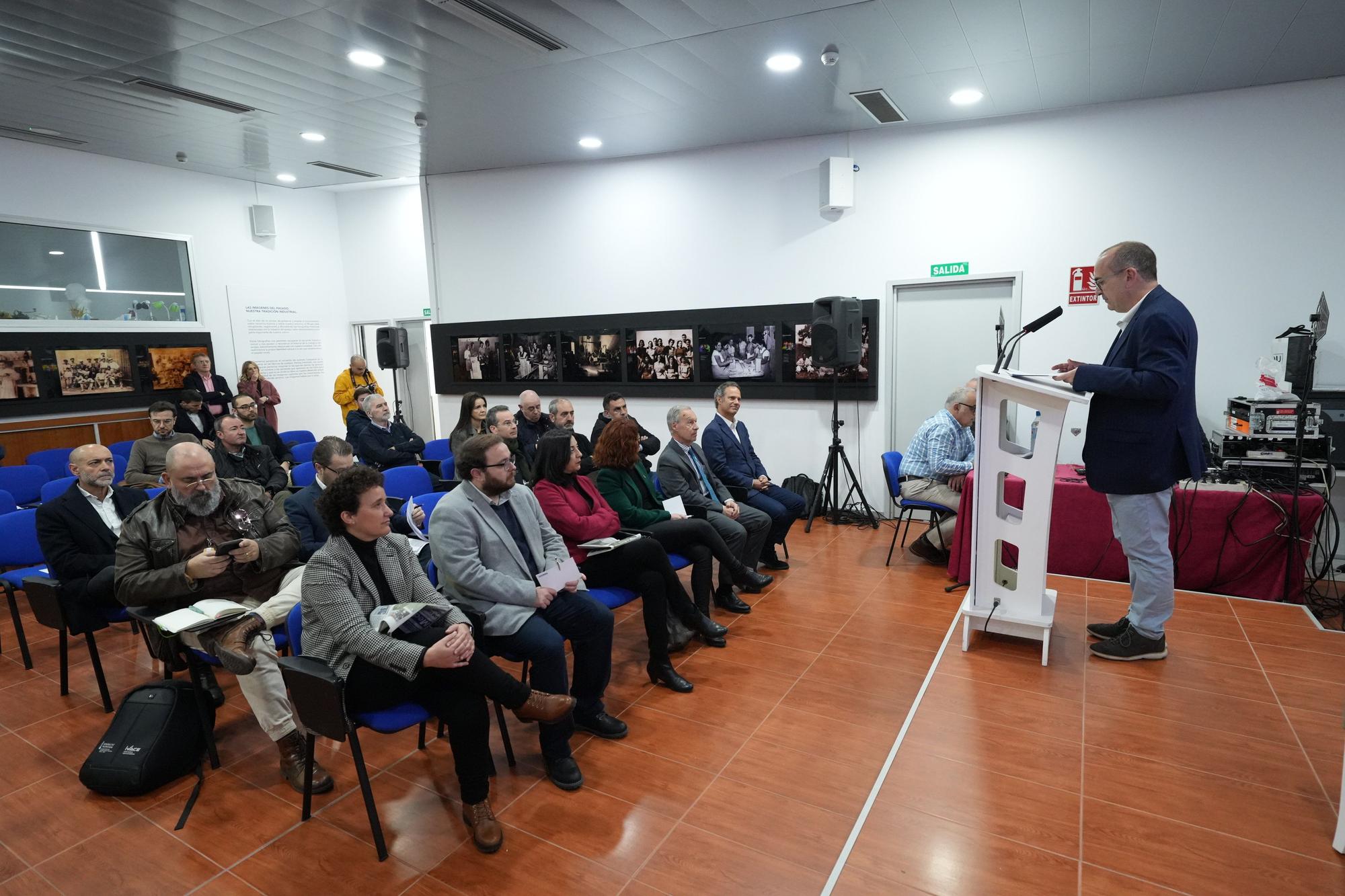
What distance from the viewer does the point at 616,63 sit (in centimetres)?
482

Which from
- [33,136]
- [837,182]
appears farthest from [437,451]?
[33,136]

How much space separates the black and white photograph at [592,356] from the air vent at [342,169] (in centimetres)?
298

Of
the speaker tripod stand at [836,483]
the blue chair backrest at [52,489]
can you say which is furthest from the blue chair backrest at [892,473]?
the blue chair backrest at [52,489]

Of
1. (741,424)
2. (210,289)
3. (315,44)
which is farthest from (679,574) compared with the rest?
(210,289)

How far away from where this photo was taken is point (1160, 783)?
264 cm

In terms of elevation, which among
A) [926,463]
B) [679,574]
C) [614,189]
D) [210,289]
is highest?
[614,189]

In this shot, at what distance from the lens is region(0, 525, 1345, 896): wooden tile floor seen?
2316mm

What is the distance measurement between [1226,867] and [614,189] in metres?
7.15

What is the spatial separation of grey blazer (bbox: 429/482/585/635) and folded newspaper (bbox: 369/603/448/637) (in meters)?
0.26

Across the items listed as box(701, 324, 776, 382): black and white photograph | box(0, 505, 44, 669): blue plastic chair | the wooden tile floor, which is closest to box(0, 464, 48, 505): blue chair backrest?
box(0, 505, 44, 669): blue plastic chair

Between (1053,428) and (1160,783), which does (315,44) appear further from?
(1160,783)

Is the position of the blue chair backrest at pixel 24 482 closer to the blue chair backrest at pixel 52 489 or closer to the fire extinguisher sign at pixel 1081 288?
the blue chair backrest at pixel 52 489

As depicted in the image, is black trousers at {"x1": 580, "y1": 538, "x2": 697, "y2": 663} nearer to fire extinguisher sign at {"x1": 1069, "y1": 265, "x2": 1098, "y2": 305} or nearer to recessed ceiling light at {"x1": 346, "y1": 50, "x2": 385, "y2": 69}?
recessed ceiling light at {"x1": 346, "y1": 50, "x2": 385, "y2": 69}

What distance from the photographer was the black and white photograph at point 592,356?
7.81 m
